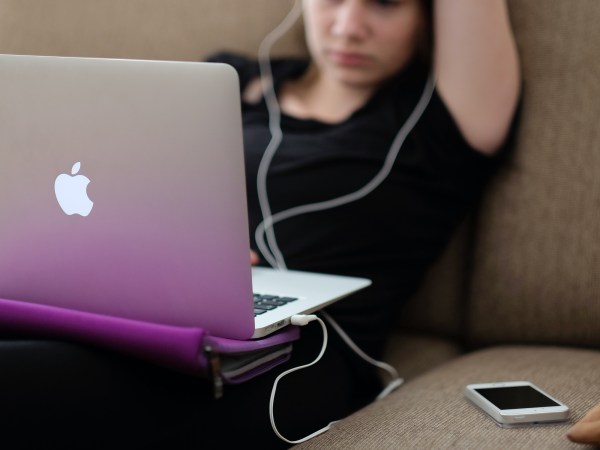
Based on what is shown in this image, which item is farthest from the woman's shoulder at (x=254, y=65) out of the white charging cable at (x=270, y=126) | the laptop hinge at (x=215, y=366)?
the laptop hinge at (x=215, y=366)

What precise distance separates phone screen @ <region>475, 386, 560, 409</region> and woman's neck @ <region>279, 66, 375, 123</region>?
0.59m

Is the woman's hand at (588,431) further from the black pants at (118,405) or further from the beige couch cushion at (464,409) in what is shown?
the black pants at (118,405)

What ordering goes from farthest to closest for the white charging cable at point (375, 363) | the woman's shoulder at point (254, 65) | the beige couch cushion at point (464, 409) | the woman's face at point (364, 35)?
1. the woman's shoulder at point (254, 65)
2. the woman's face at point (364, 35)
3. the white charging cable at point (375, 363)
4. the beige couch cushion at point (464, 409)

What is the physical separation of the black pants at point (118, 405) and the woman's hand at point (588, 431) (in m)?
0.33

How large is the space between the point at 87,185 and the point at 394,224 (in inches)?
22.6

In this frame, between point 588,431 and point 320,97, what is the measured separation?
0.85 meters

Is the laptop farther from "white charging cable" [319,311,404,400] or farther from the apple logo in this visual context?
"white charging cable" [319,311,404,400]

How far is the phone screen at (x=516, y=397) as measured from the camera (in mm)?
816

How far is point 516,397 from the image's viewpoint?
2.77 ft

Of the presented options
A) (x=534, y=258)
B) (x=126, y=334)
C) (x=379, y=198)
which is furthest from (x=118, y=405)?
(x=534, y=258)

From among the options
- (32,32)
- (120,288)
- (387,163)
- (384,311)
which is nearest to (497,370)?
(384,311)

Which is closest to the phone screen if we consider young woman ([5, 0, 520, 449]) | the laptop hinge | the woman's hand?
the woman's hand

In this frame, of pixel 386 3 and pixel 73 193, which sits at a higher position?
pixel 386 3

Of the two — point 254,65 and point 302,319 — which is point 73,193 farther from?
point 254,65
